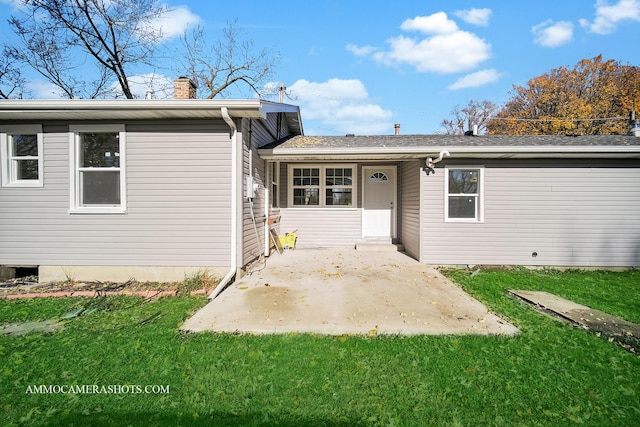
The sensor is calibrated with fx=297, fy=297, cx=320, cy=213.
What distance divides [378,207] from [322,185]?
6.09ft

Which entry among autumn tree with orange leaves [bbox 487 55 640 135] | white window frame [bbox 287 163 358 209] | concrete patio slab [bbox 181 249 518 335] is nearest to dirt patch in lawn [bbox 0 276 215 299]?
concrete patio slab [bbox 181 249 518 335]

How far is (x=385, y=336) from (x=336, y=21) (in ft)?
37.6

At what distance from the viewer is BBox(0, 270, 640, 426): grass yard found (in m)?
2.19

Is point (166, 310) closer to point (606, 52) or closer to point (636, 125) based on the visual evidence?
point (636, 125)

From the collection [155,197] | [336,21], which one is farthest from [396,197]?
[336,21]

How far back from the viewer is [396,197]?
9.08 meters

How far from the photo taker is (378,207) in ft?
30.1

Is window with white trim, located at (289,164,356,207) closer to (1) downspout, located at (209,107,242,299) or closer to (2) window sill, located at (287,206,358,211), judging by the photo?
(2) window sill, located at (287,206,358,211)

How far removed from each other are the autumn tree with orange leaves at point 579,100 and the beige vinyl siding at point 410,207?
59.5 feet

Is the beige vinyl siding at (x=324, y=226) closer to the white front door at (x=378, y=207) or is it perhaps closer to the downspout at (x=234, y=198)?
the white front door at (x=378, y=207)

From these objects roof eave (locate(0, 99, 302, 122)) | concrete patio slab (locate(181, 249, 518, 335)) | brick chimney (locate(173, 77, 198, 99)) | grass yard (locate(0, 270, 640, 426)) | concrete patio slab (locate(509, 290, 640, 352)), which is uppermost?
brick chimney (locate(173, 77, 198, 99))

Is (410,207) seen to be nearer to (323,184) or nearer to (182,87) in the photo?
(323,184)

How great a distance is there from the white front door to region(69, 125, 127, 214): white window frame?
614 cm

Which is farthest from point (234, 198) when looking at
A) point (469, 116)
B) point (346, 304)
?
point (469, 116)
